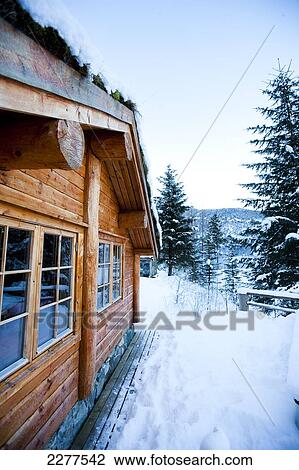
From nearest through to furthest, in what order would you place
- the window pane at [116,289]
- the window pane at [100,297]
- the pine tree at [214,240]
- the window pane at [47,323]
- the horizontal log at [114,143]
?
1. the window pane at [47,323]
2. the horizontal log at [114,143]
3. the window pane at [100,297]
4. the window pane at [116,289]
5. the pine tree at [214,240]

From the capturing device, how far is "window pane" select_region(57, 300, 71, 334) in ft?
8.58

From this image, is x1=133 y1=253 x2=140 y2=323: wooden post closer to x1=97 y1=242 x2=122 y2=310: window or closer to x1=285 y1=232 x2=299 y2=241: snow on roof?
x1=97 y1=242 x2=122 y2=310: window

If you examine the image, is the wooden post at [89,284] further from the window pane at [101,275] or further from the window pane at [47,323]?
the window pane at [101,275]

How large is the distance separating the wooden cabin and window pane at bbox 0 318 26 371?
2 cm

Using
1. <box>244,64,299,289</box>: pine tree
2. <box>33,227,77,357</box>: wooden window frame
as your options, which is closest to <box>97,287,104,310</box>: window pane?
<box>33,227,77,357</box>: wooden window frame

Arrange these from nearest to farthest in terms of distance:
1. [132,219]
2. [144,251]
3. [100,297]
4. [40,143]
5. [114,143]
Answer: [40,143]
[114,143]
[100,297]
[132,219]
[144,251]

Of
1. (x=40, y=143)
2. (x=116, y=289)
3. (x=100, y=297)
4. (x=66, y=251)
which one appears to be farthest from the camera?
(x=116, y=289)

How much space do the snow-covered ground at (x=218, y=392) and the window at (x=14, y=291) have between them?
161 cm

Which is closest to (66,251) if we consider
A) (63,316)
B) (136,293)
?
(63,316)

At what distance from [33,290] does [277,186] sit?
9442mm

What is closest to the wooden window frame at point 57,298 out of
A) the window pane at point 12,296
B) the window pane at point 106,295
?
the window pane at point 12,296

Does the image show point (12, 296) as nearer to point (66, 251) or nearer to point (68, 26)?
point (66, 251)

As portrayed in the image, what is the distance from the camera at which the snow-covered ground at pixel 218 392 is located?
8.45ft

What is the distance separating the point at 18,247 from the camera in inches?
93.2
